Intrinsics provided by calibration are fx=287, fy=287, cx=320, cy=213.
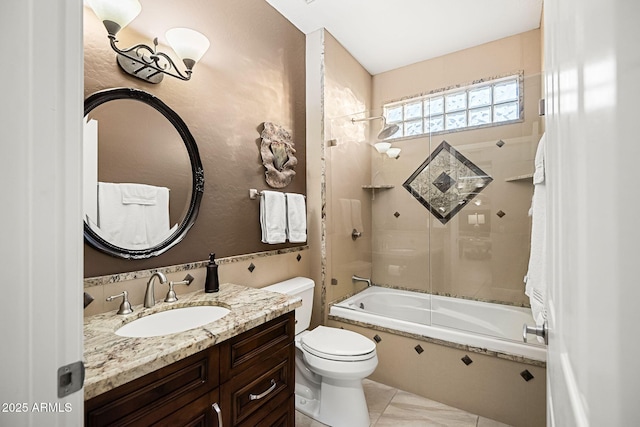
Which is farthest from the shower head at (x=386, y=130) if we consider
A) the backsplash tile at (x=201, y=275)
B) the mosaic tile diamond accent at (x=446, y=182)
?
the backsplash tile at (x=201, y=275)

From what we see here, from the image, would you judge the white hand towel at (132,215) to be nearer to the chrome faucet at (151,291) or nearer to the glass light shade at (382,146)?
the chrome faucet at (151,291)

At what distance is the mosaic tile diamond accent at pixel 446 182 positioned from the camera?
2.65 meters

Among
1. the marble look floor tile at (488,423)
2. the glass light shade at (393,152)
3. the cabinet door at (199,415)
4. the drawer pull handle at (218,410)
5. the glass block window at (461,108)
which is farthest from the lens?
the glass light shade at (393,152)

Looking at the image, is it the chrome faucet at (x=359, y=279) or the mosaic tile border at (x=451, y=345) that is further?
the chrome faucet at (x=359, y=279)

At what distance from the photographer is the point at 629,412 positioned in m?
0.30

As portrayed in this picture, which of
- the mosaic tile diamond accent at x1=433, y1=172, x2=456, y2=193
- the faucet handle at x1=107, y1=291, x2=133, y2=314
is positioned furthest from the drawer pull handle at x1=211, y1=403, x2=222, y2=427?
the mosaic tile diamond accent at x1=433, y1=172, x2=456, y2=193

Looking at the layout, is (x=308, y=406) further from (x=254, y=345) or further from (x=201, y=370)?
(x=201, y=370)

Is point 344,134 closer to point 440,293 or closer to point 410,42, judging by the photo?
point 410,42

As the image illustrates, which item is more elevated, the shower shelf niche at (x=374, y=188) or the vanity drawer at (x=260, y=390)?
the shower shelf niche at (x=374, y=188)

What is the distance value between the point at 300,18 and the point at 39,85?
2.45m

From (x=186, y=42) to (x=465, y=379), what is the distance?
8.81 ft

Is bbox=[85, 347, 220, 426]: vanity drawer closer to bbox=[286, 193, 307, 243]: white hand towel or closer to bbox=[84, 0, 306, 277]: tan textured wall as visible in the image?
bbox=[84, 0, 306, 277]: tan textured wall

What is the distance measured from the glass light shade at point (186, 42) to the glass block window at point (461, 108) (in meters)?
2.08

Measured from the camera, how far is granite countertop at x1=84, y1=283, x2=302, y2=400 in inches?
31.5
